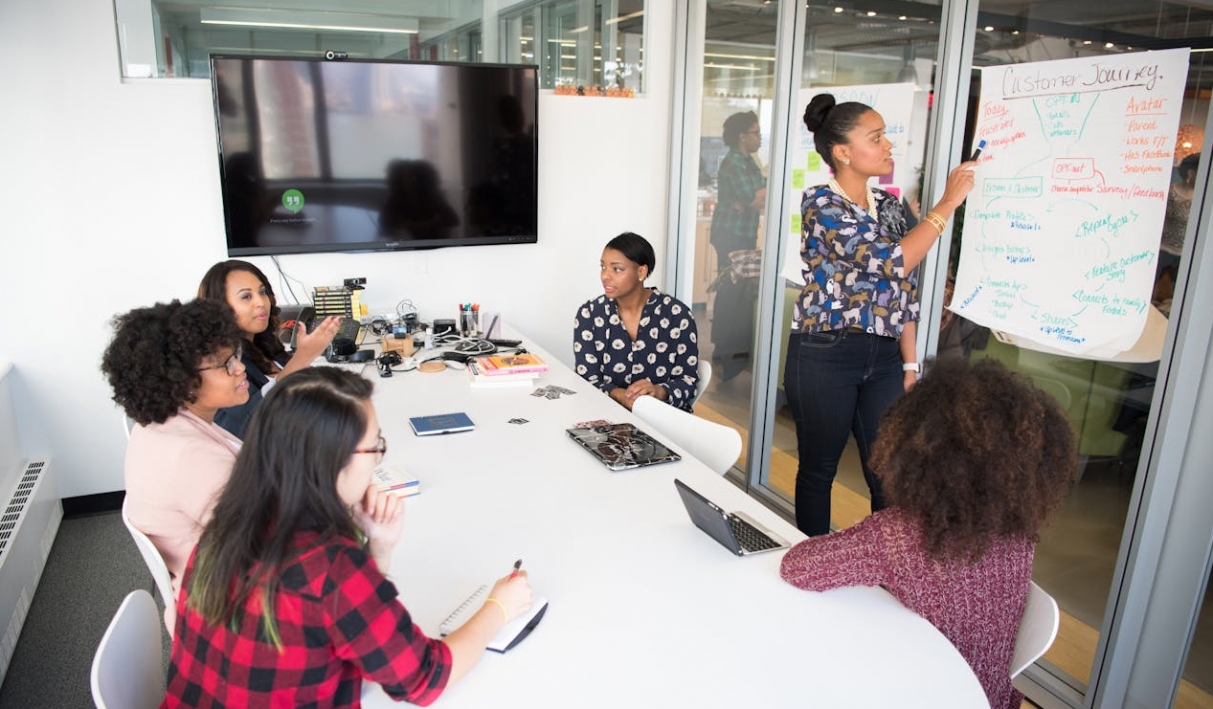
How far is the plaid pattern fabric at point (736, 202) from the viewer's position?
382 centimetres

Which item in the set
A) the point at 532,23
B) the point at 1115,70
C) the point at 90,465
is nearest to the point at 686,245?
the point at 532,23

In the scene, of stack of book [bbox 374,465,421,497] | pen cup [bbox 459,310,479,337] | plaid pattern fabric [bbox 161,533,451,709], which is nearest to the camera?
plaid pattern fabric [bbox 161,533,451,709]

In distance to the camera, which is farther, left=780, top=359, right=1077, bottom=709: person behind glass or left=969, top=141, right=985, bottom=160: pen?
left=969, top=141, right=985, bottom=160: pen

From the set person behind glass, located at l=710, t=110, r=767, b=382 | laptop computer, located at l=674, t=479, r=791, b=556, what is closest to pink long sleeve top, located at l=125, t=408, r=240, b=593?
laptop computer, located at l=674, t=479, r=791, b=556

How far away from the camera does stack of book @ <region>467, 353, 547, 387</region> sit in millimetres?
2943

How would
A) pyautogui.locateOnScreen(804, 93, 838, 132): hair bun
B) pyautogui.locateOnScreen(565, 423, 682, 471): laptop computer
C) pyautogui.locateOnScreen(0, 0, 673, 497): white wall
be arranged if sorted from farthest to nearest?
1. pyautogui.locateOnScreen(0, 0, 673, 497): white wall
2. pyautogui.locateOnScreen(804, 93, 838, 132): hair bun
3. pyautogui.locateOnScreen(565, 423, 682, 471): laptop computer

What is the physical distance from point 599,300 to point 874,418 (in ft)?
3.77

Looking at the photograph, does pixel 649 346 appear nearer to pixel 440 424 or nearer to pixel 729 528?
pixel 440 424

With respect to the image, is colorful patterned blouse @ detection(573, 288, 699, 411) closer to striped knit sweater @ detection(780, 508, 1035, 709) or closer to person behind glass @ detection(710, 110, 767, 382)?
person behind glass @ detection(710, 110, 767, 382)

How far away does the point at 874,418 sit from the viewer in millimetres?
2576

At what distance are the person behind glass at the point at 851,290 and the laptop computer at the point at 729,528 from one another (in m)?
0.81

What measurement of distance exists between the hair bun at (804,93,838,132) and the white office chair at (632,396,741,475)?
3.34 feet

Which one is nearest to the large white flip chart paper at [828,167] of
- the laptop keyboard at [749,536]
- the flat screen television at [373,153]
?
the laptop keyboard at [749,536]

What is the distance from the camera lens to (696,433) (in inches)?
95.3
